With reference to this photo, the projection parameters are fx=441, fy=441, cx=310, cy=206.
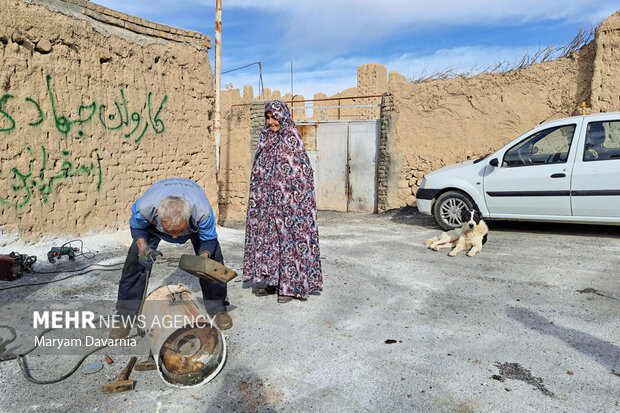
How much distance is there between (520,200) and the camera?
6.33 meters

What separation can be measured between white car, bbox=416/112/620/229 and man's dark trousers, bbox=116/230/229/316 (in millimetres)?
4727

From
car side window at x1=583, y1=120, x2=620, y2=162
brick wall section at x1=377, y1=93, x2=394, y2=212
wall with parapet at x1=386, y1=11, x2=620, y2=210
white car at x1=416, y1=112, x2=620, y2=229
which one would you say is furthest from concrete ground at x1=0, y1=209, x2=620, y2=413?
brick wall section at x1=377, y1=93, x2=394, y2=212

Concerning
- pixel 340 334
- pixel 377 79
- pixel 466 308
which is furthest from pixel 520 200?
pixel 377 79

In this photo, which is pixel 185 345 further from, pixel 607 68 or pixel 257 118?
pixel 257 118

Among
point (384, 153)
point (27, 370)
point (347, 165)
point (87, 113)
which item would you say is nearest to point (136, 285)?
point (27, 370)

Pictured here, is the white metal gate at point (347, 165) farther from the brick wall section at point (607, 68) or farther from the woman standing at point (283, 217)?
the woman standing at point (283, 217)

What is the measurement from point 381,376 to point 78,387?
176 centimetres

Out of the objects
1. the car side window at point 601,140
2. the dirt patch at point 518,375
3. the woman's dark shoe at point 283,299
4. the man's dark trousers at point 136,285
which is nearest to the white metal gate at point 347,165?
the car side window at point 601,140

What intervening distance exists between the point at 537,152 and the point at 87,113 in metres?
6.38

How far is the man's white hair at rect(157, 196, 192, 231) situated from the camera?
2.60 m

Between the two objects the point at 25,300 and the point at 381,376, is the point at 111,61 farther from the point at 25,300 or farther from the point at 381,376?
the point at 381,376

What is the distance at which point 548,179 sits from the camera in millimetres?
6098

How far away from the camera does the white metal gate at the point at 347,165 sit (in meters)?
10.5

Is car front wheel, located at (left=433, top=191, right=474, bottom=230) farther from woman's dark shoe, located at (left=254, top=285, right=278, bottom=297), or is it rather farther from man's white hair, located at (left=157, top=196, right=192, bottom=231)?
man's white hair, located at (left=157, top=196, right=192, bottom=231)
